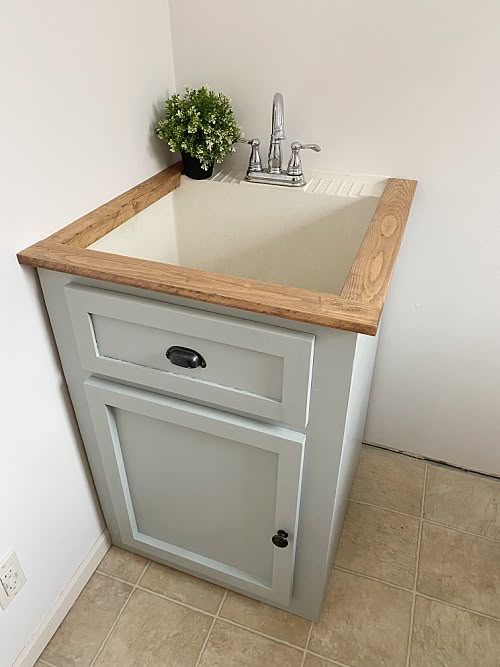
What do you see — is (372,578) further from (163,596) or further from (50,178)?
(50,178)

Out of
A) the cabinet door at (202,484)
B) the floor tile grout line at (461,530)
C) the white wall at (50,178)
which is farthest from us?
the floor tile grout line at (461,530)

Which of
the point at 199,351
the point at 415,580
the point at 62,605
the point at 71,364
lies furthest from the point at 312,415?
the point at 62,605

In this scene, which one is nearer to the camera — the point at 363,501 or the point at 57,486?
the point at 57,486

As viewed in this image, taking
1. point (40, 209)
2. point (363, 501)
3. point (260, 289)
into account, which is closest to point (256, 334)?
point (260, 289)

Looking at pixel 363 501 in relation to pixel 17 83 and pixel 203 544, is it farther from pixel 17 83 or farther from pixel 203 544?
pixel 17 83

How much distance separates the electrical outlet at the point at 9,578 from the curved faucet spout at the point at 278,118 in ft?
3.62

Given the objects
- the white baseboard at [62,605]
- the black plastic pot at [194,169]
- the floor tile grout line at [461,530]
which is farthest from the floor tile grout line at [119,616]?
the black plastic pot at [194,169]

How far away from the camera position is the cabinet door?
1.03 metres

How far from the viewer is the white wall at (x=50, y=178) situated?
0.92m

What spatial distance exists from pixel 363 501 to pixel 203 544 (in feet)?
1.84

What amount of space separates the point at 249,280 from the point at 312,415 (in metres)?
0.27

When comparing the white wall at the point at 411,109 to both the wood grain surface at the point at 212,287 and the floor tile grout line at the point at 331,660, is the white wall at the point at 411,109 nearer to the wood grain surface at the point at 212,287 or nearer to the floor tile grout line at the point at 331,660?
the wood grain surface at the point at 212,287

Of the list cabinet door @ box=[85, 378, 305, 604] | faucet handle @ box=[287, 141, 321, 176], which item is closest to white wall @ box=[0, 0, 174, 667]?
cabinet door @ box=[85, 378, 305, 604]

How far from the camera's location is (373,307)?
0.80m
